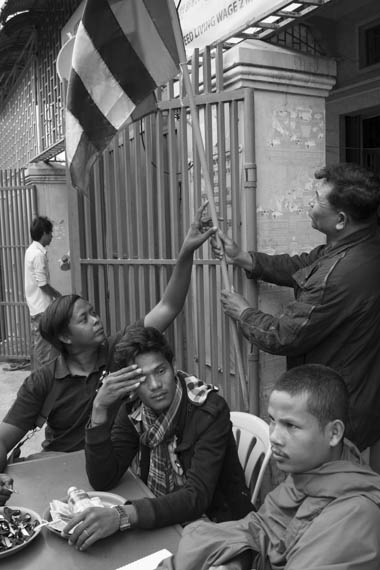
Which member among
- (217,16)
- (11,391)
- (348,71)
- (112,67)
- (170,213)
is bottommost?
(11,391)

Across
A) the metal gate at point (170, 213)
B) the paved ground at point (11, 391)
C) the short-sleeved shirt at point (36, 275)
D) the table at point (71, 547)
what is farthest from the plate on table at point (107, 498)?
the short-sleeved shirt at point (36, 275)

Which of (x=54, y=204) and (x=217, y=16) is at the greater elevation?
(x=217, y=16)

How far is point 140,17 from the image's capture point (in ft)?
8.34

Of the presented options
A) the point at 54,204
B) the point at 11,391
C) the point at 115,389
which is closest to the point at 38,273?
the point at 11,391

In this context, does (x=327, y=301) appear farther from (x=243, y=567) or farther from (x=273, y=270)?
(x=243, y=567)

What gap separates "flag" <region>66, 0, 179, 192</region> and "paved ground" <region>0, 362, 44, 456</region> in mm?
2746

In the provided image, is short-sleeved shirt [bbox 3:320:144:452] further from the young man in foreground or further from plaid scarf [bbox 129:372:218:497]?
the young man in foreground

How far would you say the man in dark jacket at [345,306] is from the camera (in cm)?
217

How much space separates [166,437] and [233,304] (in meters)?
0.75

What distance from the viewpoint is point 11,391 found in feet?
19.4

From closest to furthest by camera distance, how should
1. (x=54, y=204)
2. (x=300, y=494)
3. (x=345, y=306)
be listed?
(x=300, y=494)
(x=345, y=306)
(x=54, y=204)

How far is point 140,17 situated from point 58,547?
217 cm

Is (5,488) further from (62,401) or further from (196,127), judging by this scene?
(196,127)

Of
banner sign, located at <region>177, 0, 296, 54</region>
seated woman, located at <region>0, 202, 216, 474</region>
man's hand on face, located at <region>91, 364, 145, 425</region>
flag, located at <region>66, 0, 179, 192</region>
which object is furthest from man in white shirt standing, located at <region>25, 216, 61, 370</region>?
man's hand on face, located at <region>91, 364, 145, 425</region>
